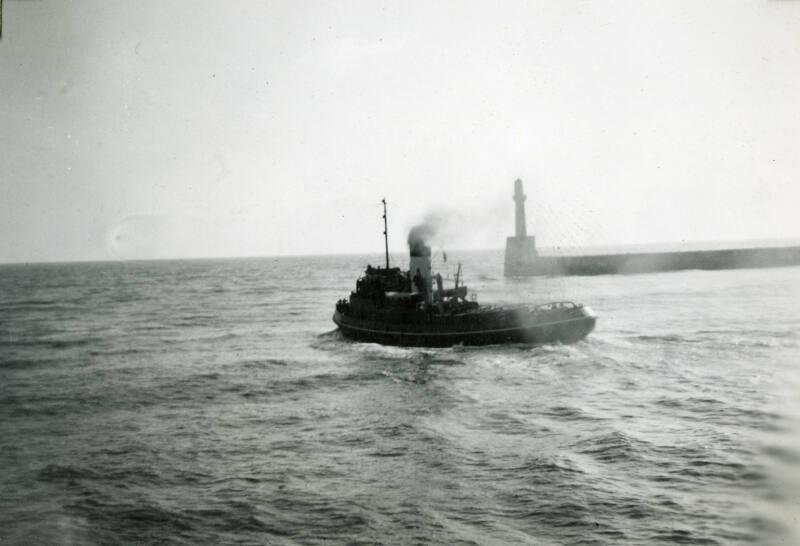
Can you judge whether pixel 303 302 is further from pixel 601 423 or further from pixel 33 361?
pixel 601 423

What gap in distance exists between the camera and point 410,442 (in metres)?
19.7

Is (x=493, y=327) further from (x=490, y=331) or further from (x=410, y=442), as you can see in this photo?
(x=410, y=442)

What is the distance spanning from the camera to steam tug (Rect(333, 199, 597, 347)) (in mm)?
36906

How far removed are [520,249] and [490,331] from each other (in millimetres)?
68099

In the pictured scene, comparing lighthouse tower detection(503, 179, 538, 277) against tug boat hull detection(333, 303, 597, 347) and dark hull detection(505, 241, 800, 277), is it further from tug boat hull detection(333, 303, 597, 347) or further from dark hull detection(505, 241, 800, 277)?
tug boat hull detection(333, 303, 597, 347)

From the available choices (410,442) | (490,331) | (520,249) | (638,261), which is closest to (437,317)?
(490,331)

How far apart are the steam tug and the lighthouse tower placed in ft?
206

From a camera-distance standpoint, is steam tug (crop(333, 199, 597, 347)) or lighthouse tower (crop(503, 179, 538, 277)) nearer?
steam tug (crop(333, 199, 597, 347))

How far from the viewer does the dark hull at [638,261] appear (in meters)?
103

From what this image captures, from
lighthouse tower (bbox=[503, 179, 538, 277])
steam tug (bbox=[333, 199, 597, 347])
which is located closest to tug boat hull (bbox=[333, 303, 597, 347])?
steam tug (bbox=[333, 199, 597, 347])

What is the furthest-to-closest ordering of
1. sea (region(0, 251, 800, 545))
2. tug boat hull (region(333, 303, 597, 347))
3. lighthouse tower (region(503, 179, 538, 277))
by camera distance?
lighthouse tower (region(503, 179, 538, 277)) → tug boat hull (region(333, 303, 597, 347)) → sea (region(0, 251, 800, 545))

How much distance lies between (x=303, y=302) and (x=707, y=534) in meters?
71.2

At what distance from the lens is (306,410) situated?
79.4 ft

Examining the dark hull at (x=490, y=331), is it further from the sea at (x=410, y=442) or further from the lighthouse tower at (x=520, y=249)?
the lighthouse tower at (x=520, y=249)
